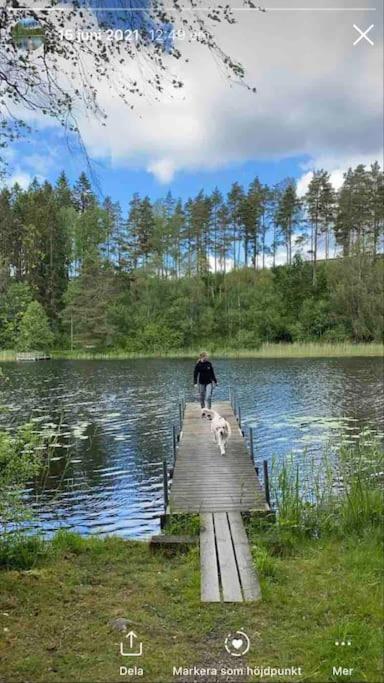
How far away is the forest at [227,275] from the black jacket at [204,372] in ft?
94.9

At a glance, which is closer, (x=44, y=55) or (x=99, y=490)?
(x=44, y=55)

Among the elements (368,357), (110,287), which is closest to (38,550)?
(368,357)

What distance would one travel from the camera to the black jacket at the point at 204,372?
12.8m

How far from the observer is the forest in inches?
1807

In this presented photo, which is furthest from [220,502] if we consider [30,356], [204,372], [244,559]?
[30,356]

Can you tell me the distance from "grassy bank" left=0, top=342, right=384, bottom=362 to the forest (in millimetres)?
1775

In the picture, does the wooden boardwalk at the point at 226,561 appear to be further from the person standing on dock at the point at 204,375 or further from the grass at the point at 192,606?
the person standing on dock at the point at 204,375

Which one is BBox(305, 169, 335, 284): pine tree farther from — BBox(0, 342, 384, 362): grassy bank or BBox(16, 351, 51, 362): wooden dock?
BBox(16, 351, 51, 362): wooden dock

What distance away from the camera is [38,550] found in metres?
5.32

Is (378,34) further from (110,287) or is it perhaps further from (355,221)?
(355,221)

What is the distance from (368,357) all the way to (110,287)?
80.9 ft

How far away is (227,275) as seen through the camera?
178ft

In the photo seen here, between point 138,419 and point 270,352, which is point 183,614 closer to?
point 138,419

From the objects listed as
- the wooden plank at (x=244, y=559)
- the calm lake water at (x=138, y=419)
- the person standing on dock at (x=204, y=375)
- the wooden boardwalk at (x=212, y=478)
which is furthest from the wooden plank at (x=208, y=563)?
the person standing on dock at (x=204, y=375)
